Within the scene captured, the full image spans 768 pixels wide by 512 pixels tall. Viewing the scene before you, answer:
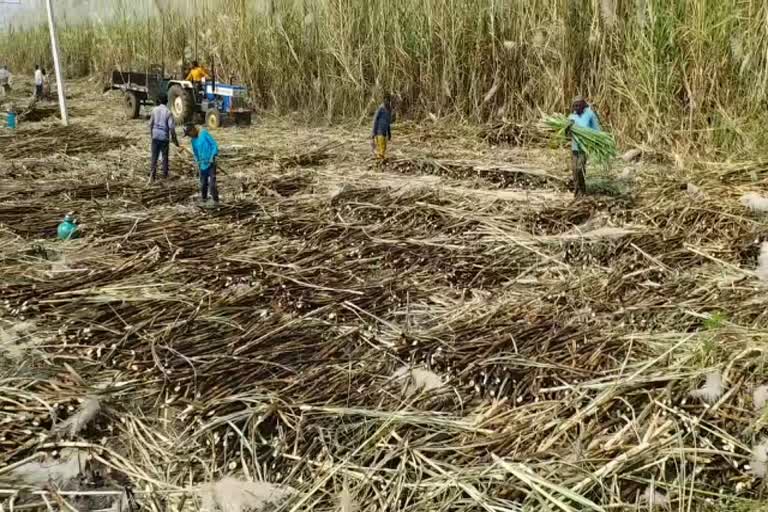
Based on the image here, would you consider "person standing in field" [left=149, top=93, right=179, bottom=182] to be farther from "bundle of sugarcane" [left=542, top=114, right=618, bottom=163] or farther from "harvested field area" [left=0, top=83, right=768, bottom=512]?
"bundle of sugarcane" [left=542, top=114, right=618, bottom=163]

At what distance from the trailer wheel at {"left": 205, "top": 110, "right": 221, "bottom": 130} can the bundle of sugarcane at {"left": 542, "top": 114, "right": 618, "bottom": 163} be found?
7.19 metres

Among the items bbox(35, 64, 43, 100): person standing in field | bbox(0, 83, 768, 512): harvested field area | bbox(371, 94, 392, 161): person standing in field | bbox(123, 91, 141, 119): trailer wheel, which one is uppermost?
bbox(35, 64, 43, 100): person standing in field

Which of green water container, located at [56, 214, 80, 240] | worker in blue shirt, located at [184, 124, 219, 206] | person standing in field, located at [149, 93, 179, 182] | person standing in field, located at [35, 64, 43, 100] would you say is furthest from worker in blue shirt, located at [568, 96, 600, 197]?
person standing in field, located at [35, 64, 43, 100]

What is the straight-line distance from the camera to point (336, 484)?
8.71 ft

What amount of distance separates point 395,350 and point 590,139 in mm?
3635

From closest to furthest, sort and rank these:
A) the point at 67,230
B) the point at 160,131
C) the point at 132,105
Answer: the point at 67,230
the point at 160,131
the point at 132,105

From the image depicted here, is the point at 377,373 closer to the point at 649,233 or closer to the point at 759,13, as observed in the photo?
the point at 649,233

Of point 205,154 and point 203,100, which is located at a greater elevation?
point 203,100

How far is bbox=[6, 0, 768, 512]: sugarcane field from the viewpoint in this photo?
272 cm

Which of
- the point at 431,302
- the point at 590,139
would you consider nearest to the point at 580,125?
the point at 590,139

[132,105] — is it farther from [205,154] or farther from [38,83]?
[205,154]

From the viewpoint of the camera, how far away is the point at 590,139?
6.26 metres

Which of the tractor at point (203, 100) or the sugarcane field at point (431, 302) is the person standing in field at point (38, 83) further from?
the sugarcane field at point (431, 302)

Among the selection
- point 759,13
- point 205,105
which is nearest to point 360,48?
point 205,105
